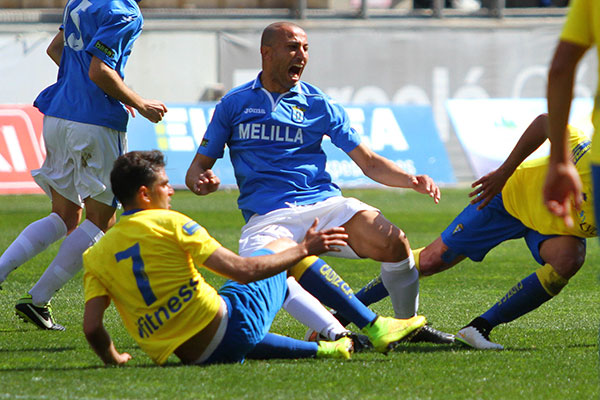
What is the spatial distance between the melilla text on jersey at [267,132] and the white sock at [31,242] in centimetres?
121

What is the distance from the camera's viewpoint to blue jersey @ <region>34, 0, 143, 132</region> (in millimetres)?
5215

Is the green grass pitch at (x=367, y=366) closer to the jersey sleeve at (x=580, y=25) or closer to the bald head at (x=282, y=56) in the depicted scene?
the bald head at (x=282, y=56)

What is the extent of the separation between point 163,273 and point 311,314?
2.88 ft

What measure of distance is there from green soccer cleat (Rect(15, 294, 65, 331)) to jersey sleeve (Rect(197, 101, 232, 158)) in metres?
1.22

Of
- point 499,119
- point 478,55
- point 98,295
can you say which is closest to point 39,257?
point 98,295

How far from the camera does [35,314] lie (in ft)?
16.9

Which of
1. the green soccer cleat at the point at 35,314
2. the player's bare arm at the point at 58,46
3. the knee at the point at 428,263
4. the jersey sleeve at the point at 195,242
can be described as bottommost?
the green soccer cleat at the point at 35,314

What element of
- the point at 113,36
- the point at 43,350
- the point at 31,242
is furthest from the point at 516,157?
the point at 31,242

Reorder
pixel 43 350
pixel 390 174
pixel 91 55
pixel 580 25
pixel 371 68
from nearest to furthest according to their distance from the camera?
pixel 580 25, pixel 43 350, pixel 390 174, pixel 91 55, pixel 371 68

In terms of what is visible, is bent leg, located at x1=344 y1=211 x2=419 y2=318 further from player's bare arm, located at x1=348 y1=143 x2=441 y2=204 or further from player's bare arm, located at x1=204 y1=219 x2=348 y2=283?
player's bare arm, located at x1=204 y1=219 x2=348 y2=283

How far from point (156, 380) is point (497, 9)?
1648cm

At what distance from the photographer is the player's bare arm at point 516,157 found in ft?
15.7

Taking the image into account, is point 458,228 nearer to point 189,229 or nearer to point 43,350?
point 189,229

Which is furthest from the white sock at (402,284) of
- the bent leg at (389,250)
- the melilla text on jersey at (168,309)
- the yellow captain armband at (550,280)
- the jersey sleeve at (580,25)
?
the jersey sleeve at (580,25)
